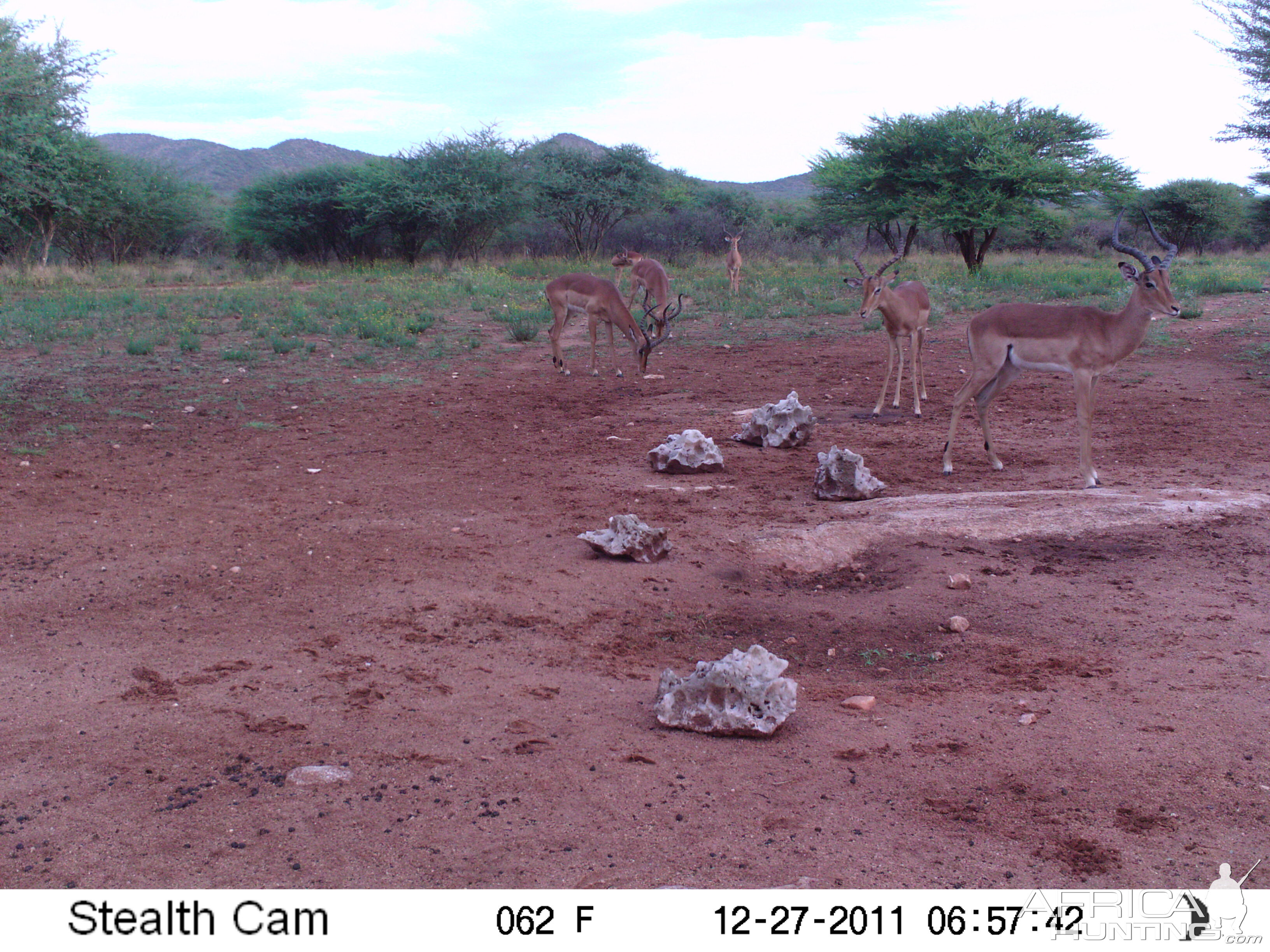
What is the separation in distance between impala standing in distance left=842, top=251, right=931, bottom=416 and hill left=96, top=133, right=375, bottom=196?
83379 mm

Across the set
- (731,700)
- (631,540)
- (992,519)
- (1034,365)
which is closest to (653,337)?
(1034,365)

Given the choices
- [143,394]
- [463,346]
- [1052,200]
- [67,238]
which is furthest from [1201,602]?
[67,238]

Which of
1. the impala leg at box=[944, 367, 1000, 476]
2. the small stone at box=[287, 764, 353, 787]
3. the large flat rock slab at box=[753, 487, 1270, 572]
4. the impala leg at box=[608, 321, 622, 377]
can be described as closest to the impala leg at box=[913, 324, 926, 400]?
the impala leg at box=[944, 367, 1000, 476]

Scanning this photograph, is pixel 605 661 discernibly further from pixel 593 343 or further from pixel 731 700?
pixel 593 343

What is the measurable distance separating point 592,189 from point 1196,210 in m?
23.9

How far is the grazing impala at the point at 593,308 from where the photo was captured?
13.4 meters

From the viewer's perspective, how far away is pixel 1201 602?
4.97 meters

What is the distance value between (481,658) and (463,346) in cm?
1071

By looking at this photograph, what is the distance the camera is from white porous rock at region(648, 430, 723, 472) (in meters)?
7.93

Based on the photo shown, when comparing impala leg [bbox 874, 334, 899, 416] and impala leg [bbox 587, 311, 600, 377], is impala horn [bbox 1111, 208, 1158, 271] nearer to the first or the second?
impala leg [bbox 874, 334, 899, 416]

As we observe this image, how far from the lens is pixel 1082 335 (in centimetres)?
766

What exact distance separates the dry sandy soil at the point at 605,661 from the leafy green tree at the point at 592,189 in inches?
1058

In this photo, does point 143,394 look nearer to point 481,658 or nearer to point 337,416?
point 337,416

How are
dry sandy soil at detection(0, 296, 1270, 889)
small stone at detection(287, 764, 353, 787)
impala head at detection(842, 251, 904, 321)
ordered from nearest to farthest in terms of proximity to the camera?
1. dry sandy soil at detection(0, 296, 1270, 889)
2. small stone at detection(287, 764, 353, 787)
3. impala head at detection(842, 251, 904, 321)
